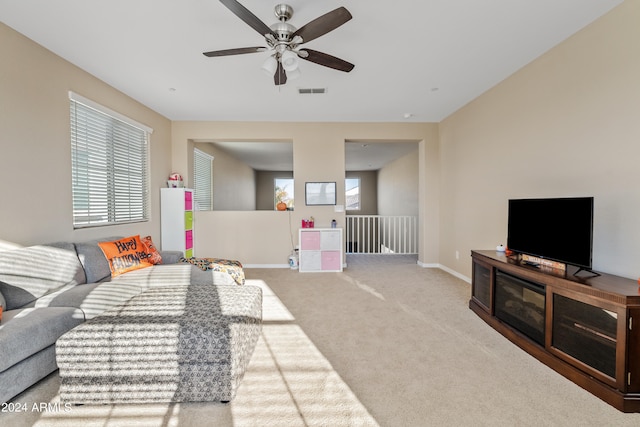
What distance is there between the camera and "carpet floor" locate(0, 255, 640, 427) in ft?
5.03

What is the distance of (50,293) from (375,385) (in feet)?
8.86

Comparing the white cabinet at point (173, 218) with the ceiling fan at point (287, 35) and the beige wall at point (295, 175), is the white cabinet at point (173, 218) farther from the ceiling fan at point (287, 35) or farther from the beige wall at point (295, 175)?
the ceiling fan at point (287, 35)

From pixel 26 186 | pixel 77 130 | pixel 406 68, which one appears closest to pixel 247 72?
pixel 406 68

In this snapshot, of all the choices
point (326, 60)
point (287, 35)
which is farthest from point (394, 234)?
point (287, 35)

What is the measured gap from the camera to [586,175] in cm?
232

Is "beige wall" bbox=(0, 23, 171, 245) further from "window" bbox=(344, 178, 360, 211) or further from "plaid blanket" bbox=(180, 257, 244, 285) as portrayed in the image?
"window" bbox=(344, 178, 360, 211)

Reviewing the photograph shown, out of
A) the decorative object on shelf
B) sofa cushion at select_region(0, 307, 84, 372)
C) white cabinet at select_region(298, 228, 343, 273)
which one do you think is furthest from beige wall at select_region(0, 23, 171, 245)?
white cabinet at select_region(298, 228, 343, 273)

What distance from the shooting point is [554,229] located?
223 centimetres

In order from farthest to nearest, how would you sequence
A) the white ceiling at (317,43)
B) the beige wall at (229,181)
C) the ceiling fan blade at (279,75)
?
1. the beige wall at (229,181)
2. the ceiling fan blade at (279,75)
3. the white ceiling at (317,43)

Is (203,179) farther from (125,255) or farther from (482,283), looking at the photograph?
(482,283)

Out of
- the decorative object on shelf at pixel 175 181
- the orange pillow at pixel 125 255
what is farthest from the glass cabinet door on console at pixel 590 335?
the decorative object on shelf at pixel 175 181

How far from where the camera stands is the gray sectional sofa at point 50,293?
5.41 feet

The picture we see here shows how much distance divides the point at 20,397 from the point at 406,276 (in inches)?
170

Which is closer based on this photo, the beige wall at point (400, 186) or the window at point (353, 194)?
the beige wall at point (400, 186)
